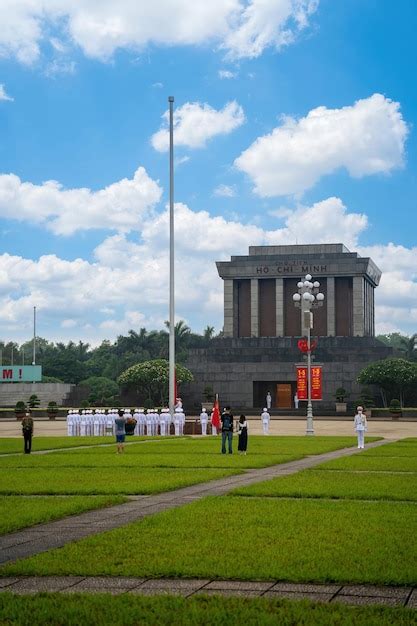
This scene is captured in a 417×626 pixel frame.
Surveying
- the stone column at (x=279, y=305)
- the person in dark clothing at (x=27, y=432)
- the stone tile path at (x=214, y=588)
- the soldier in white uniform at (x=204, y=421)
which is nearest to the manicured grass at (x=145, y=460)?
the person in dark clothing at (x=27, y=432)

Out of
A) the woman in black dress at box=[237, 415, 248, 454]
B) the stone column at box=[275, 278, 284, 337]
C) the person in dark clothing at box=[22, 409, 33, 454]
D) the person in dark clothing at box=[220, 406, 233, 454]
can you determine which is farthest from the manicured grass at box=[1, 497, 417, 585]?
the stone column at box=[275, 278, 284, 337]

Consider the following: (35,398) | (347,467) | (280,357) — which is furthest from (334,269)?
(347,467)

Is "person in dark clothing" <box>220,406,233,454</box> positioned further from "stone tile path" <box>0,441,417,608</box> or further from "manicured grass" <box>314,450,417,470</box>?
"stone tile path" <box>0,441,417,608</box>

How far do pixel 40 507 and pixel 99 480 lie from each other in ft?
16.9

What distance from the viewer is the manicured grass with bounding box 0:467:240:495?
19.1 meters

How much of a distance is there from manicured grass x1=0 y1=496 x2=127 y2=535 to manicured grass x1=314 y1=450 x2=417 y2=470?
9.10 m

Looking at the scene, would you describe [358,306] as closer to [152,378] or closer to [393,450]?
[152,378]

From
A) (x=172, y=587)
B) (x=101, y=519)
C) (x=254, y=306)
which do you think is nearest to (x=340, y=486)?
(x=101, y=519)

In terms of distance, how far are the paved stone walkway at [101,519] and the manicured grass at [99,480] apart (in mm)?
591

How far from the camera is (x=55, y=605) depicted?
29.4 feet

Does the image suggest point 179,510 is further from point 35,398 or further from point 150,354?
point 150,354

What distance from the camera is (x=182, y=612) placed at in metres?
8.70

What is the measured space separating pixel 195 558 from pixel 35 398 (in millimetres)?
74070

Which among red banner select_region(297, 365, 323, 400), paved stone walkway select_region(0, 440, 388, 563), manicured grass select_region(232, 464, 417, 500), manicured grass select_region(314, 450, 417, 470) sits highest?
red banner select_region(297, 365, 323, 400)
